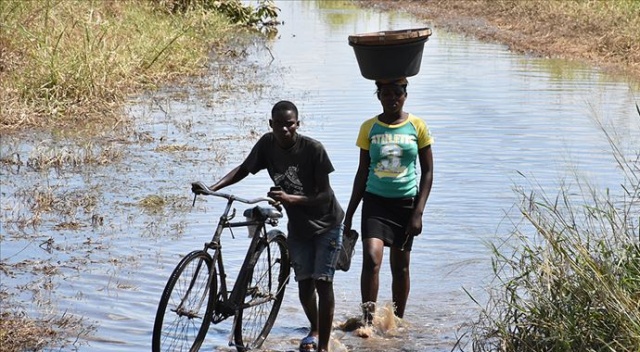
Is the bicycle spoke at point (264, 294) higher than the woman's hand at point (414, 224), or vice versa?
the woman's hand at point (414, 224)

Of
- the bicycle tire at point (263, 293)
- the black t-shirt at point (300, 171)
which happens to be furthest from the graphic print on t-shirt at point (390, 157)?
the bicycle tire at point (263, 293)

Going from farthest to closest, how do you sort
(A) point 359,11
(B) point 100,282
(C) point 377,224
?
(A) point 359,11 < (B) point 100,282 < (C) point 377,224

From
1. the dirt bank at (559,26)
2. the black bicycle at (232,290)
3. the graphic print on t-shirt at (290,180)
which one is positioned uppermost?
the graphic print on t-shirt at (290,180)

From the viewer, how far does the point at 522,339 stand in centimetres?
536

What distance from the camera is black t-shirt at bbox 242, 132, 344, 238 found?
619 centimetres

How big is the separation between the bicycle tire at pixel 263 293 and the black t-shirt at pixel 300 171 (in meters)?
0.28

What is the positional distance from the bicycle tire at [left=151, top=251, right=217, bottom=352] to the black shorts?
1.10 metres

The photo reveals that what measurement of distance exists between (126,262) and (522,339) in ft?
12.2

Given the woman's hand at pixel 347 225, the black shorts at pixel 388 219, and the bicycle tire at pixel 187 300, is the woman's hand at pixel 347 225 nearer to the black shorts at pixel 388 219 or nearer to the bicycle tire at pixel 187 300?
the black shorts at pixel 388 219

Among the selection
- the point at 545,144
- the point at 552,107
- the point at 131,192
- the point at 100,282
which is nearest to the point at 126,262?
the point at 100,282

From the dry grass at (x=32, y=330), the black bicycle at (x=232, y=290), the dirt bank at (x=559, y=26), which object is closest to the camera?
the black bicycle at (x=232, y=290)

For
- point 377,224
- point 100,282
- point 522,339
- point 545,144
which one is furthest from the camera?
point 545,144

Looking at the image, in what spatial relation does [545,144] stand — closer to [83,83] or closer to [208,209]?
[208,209]

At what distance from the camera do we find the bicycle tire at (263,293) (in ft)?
21.3
